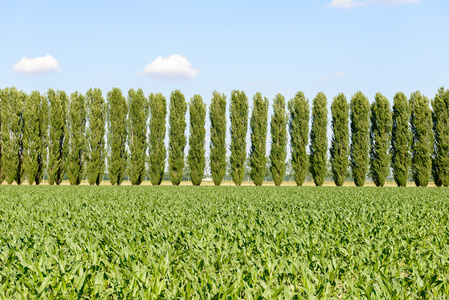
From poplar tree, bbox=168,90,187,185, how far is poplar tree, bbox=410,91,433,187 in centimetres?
2789

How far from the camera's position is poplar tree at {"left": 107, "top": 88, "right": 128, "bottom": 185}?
41406 mm

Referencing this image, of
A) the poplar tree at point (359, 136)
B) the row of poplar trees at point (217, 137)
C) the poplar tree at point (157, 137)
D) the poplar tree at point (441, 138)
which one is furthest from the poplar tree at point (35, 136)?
the poplar tree at point (441, 138)

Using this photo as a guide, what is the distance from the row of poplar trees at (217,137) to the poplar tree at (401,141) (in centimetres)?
12

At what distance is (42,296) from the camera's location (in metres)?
3.94

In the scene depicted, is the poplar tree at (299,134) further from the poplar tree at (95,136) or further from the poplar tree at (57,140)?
the poplar tree at (57,140)

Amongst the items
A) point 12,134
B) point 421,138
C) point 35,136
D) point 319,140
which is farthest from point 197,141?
point 421,138

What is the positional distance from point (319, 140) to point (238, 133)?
9.88m

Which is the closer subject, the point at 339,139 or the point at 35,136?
the point at 35,136

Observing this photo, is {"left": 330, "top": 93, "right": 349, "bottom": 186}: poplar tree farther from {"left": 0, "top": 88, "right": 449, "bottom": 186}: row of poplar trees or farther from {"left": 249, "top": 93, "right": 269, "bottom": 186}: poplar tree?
{"left": 249, "top": 93, "right": 269, "bottom": 186}: poplar tree

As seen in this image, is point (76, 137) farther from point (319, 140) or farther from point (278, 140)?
point (319, 140)

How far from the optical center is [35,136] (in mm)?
41094

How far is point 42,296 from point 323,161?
136 feet

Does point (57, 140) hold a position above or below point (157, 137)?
below

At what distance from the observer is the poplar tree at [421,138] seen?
1661 inches
